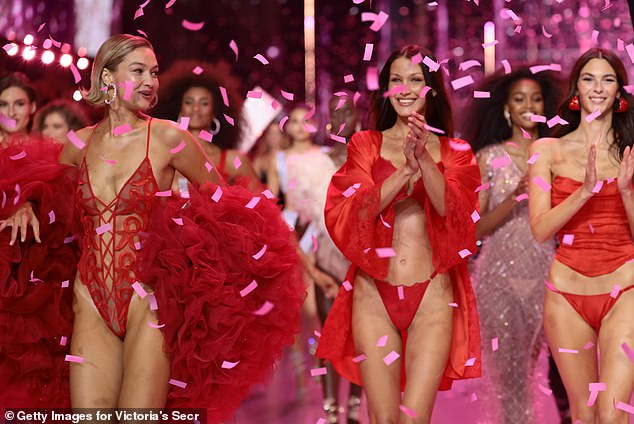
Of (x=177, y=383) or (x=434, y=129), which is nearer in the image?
(x=177, y=383)

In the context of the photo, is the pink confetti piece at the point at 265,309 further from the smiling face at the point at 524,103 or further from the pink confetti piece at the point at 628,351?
the smiling face at the point at 524,103

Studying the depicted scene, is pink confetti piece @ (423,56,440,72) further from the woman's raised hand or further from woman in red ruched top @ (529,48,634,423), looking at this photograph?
the woman's raised hand

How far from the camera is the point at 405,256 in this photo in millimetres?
4891

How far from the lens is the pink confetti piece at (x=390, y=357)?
4.79m

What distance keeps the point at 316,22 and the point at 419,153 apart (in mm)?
8076

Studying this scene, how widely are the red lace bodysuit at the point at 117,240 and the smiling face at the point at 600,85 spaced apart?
1982mm

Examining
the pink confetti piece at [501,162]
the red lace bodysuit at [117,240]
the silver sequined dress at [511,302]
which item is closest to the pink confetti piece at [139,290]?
the red lace bodysuit at [117,240]

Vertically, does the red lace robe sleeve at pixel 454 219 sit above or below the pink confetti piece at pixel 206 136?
below

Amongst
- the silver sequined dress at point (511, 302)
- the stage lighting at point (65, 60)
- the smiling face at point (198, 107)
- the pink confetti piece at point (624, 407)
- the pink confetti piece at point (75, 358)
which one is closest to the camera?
the pink confetti piece at point (75, 358)

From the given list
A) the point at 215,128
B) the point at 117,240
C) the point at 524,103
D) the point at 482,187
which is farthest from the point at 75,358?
the point at 524,103

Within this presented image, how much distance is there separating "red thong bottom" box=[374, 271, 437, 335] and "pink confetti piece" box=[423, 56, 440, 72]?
888 millimetres

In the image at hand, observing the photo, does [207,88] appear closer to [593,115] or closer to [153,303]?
[593,115]

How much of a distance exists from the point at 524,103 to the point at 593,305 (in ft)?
5.88

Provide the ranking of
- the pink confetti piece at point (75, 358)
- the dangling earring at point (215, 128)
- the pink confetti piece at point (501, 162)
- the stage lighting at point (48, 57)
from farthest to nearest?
1. the stage lighting at point (48, 57)
2. the dangling earring at point (215, 128)
3. the pink confetti piece at point (501, 162)
4. the pink confetti piece at point (75, 358)
